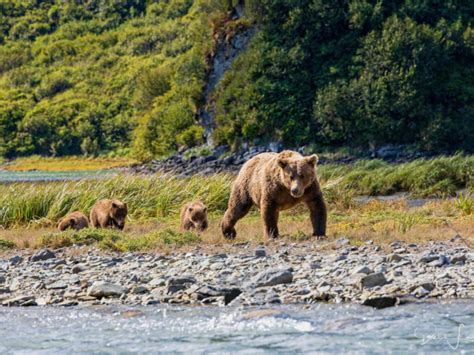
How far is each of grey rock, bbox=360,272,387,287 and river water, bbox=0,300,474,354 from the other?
72cm

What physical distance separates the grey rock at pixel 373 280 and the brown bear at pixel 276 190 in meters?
3.87

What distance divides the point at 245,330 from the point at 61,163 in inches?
4167

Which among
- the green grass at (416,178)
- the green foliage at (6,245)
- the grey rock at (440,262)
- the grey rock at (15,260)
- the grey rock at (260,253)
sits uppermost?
the grey rock at (440,262)

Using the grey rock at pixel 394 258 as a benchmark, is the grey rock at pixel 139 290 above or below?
above

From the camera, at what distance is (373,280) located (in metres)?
11.2

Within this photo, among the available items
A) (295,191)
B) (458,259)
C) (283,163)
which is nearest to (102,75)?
(283,163)

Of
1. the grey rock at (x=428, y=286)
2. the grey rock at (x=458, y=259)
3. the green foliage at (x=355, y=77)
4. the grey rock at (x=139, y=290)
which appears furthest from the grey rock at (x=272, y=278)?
the green foliage at (x=355, y=77)

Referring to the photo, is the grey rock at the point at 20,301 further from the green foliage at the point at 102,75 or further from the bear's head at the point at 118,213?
the green foliage at the point at 102,75

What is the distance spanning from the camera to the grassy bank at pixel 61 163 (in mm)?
105125

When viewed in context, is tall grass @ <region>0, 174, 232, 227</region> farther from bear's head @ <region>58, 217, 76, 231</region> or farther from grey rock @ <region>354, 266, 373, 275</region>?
grey rock @ <region>354, 266, 373, 275</region>

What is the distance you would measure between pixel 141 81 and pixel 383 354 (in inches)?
3933

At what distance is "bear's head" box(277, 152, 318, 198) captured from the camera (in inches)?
594

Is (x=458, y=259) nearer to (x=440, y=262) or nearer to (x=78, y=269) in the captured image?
(x=440, y=262)

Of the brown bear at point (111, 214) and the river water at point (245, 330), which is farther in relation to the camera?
the brown bear at point (111, 214)
